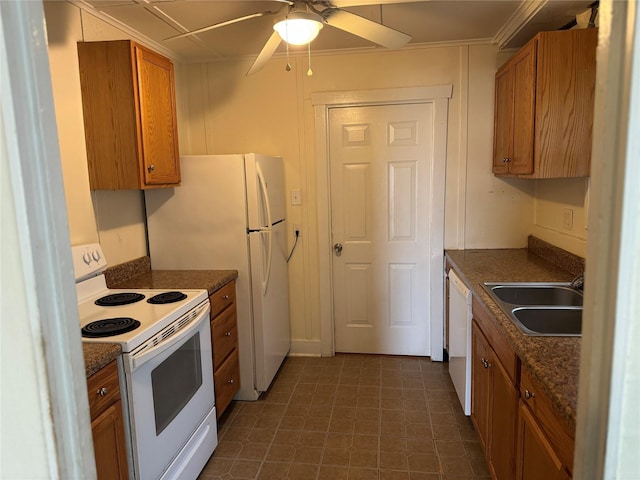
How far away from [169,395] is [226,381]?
780 millimetres

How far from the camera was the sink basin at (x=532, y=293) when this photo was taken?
7.16 ft

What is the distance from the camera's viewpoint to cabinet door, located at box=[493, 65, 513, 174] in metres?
2.75

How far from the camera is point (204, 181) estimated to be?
2758mm

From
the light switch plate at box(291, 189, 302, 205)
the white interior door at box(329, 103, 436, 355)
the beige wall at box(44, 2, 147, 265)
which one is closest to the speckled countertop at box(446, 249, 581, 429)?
the white interior door at box(329, 103, 436, 355)

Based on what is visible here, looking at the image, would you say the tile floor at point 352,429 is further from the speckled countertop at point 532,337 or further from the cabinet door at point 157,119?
the cabinet door at point 157,119

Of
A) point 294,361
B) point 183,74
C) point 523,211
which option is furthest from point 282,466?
point 183,74

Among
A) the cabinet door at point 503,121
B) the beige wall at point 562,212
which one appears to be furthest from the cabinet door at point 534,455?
the cabinet door at point 503,121

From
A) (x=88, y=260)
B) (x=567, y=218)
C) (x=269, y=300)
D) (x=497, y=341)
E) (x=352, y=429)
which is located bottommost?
(x=352, y=429)

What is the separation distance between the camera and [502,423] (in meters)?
1.79

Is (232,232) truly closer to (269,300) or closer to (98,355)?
(269,300)

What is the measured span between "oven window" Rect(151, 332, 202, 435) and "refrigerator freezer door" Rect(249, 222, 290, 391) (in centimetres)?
72

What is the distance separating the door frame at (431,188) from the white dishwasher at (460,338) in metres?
0.43

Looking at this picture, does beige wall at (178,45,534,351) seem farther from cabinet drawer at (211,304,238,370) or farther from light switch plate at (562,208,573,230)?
cabinet drawer at (211,304,238,370)

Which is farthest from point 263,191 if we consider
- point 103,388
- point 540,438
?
point 540,438
